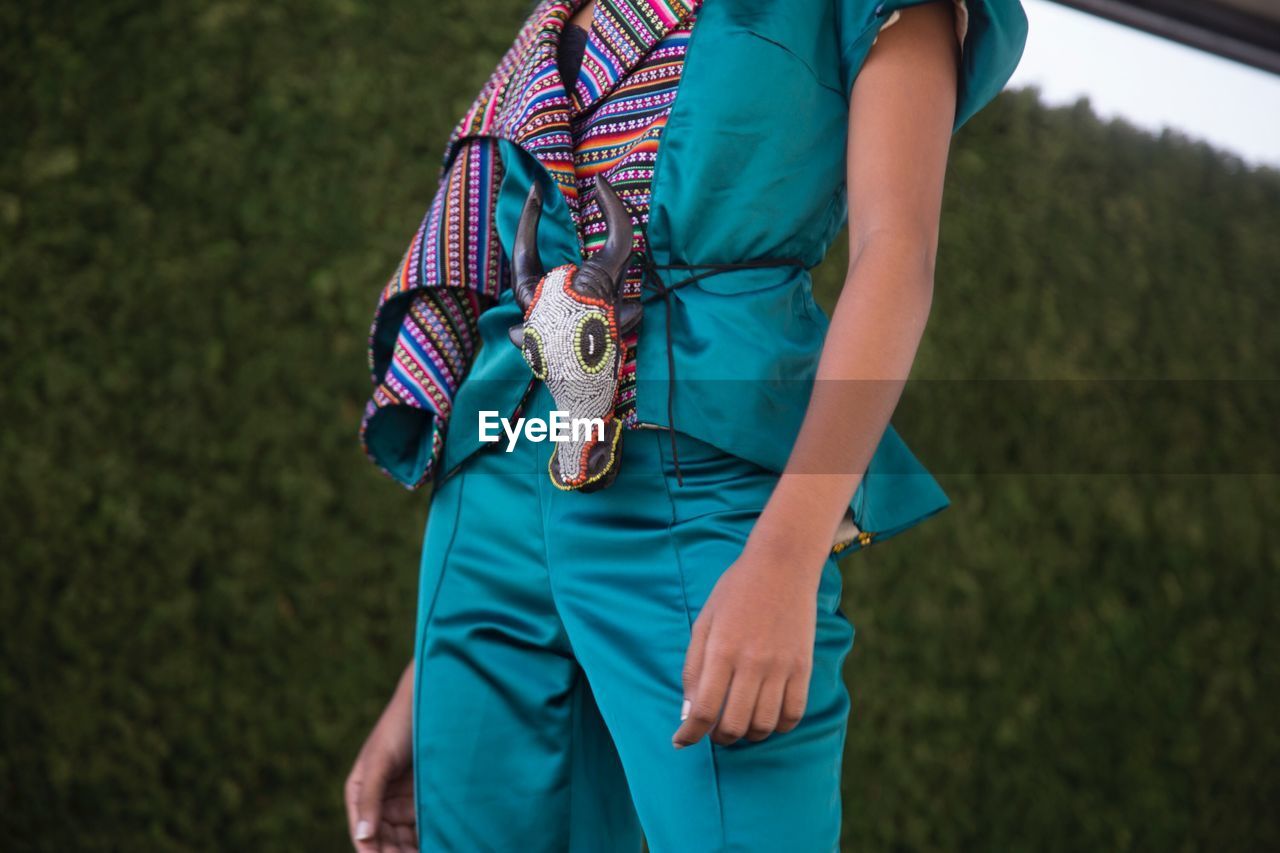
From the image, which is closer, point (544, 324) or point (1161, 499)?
point (544, 324)

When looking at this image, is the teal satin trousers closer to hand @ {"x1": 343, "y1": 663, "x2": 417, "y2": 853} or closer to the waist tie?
the waist tie

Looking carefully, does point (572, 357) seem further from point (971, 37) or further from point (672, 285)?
point (971, 37)

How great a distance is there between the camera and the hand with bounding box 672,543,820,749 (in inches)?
27.0

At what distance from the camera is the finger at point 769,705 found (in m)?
0.69

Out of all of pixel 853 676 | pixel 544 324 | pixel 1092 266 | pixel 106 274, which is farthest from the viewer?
pixel 1092 266

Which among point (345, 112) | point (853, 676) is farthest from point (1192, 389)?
point (345, 112)

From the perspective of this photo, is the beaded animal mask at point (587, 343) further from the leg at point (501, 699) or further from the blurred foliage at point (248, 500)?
the blurred foliage at point (248, 500)

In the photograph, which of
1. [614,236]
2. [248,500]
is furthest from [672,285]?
[248,500]

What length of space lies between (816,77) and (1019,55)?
16 cm

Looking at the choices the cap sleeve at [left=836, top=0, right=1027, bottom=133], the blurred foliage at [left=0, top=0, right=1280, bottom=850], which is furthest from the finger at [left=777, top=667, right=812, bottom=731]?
the blurred foliage at [left=0, top=0, right=1280, bottom=850]

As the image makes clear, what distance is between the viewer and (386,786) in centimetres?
107

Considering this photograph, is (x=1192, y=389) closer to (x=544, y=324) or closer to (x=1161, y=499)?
(x=1161, y=499)

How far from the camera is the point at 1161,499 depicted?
112 inches

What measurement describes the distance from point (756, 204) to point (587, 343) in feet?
0.56
